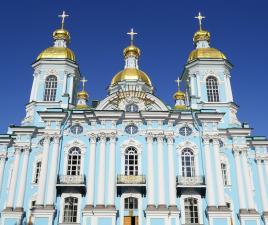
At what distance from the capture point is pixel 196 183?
24281mm

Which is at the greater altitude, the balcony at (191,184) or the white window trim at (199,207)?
the balcony at (191,184)

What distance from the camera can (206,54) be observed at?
31062 mm

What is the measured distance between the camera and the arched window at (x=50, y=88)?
2964cm

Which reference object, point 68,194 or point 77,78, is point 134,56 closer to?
point 77,78

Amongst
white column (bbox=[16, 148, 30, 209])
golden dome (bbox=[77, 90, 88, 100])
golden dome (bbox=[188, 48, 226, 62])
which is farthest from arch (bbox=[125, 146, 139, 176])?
golden dome (bbox=[188, 48, 226, 62])

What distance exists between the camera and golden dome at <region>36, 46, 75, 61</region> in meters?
30.8

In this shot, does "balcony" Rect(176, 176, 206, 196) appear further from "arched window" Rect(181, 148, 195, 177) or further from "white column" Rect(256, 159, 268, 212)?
"white column" Rect(256, 159, 268, 212)

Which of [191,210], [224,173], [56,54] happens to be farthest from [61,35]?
[191,210]

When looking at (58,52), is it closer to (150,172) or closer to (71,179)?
(71,179)

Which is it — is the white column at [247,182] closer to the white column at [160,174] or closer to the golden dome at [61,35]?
the white column at [160,174]

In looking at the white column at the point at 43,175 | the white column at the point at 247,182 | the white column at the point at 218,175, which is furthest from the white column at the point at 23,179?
the white column at the point at 247,182

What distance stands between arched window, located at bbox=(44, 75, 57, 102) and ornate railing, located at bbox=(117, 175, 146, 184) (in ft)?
30.0

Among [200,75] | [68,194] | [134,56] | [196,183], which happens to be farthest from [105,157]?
[134,56]

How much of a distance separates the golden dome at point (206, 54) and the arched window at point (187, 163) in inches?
344
